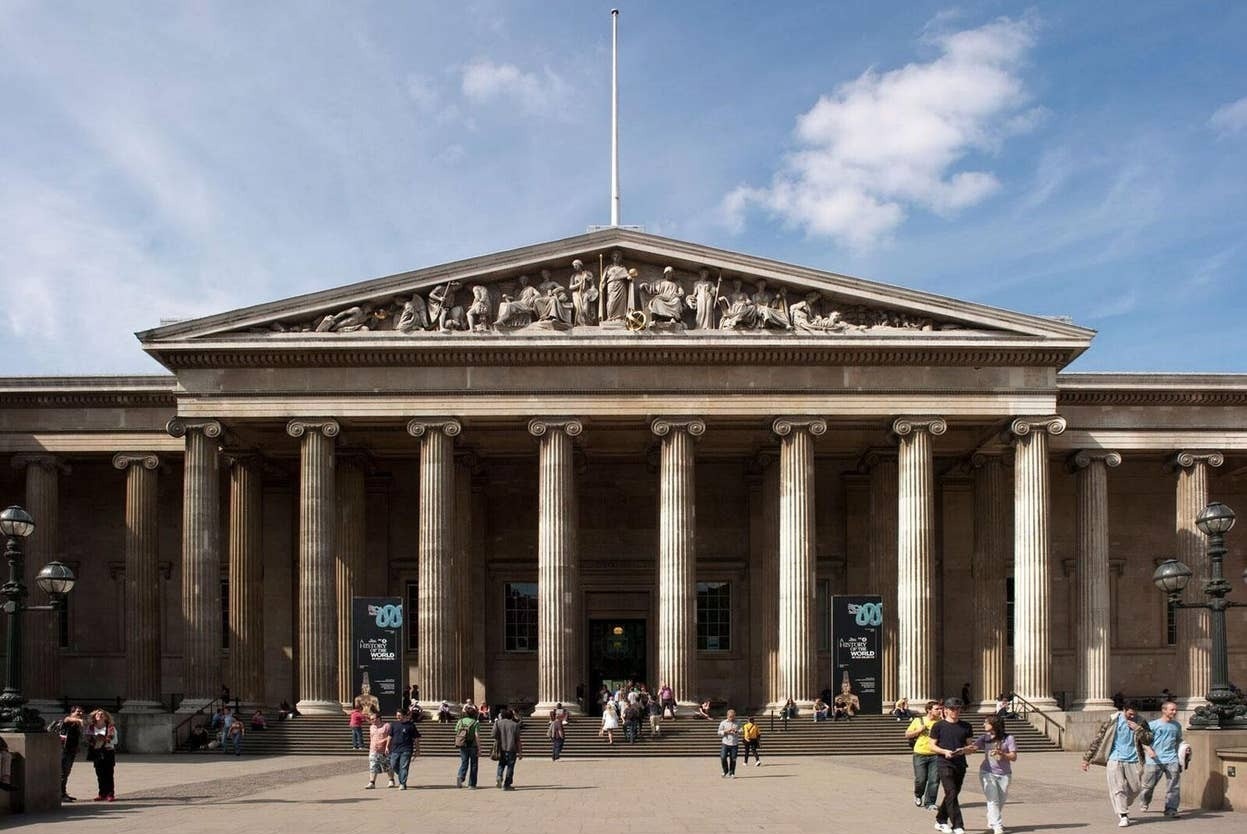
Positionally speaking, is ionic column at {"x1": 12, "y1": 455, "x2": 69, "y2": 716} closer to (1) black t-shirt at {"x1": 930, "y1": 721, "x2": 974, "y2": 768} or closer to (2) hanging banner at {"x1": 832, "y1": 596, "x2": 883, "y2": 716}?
(2) hanging banner at {"x1": 832, "y1": 596, "x2": 883, "y2": 716}

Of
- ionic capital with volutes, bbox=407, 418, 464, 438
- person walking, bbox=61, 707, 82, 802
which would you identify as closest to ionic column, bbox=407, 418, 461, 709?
ionic capital with volutes, bbox=407, 418, 464, 438

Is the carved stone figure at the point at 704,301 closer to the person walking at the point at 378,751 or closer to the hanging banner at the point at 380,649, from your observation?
the hanging banner at the point at 380,649

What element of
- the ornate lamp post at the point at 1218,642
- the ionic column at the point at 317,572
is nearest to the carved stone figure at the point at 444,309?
the ionic column at the point at 317,572

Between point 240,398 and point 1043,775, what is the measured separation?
77.1 ft

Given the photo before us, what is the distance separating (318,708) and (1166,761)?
24.9 meters

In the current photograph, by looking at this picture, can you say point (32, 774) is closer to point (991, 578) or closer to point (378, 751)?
point (378, 751)

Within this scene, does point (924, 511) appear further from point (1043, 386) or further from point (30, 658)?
point (30, 658)

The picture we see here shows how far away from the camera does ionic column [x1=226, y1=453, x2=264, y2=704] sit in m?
43.5

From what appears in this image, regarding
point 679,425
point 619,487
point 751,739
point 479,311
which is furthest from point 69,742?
point 619,487

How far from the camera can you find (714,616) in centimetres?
4878

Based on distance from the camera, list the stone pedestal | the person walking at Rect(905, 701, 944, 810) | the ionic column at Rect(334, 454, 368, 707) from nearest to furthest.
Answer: the person walking at Rect(905, 701, 944, 810) < the stone pedestal < the ionic column at Rect(334, 454, 368, 707)

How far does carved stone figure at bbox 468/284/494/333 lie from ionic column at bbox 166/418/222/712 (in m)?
7.70

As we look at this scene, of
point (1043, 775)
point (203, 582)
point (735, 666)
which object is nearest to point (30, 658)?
point (203, 582)

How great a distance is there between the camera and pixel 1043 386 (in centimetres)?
4081
